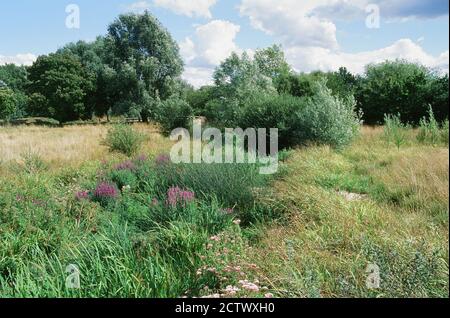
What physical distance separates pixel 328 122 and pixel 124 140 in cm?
597

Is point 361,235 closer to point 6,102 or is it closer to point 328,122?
point 328,122

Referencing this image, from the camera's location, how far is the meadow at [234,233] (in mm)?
2947

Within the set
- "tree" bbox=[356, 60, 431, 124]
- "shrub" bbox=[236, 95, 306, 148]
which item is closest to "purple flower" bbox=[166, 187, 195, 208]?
"shrub" bbox=[236, 95, 306, 148]

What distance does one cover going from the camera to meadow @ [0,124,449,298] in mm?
→ 2947

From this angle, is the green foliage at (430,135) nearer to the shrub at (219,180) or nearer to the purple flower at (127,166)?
the shrub at (219,180)

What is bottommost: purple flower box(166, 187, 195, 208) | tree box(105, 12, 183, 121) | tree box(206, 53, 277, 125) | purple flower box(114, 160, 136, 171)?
purple flower box(166, 187, 195, 208)

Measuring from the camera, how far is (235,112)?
16016 millimetres

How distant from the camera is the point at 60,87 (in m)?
29.2

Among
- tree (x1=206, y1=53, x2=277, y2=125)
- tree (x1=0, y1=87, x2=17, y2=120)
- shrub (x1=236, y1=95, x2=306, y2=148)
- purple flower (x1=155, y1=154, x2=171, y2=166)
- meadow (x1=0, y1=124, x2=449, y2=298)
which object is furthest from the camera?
tree (x1=0, y1=87, x2=17, y2=120)

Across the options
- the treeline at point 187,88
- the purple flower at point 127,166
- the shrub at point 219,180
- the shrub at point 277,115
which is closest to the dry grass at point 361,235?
the shrub at point 219,180

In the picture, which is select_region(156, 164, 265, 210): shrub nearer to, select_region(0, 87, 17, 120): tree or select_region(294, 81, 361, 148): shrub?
select_region(294, 81, 361, 148): shrub

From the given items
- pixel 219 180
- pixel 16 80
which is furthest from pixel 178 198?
pixel 16 80

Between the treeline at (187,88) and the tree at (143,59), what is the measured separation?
6 cm

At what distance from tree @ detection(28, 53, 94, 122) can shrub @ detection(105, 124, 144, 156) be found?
1969 cm
